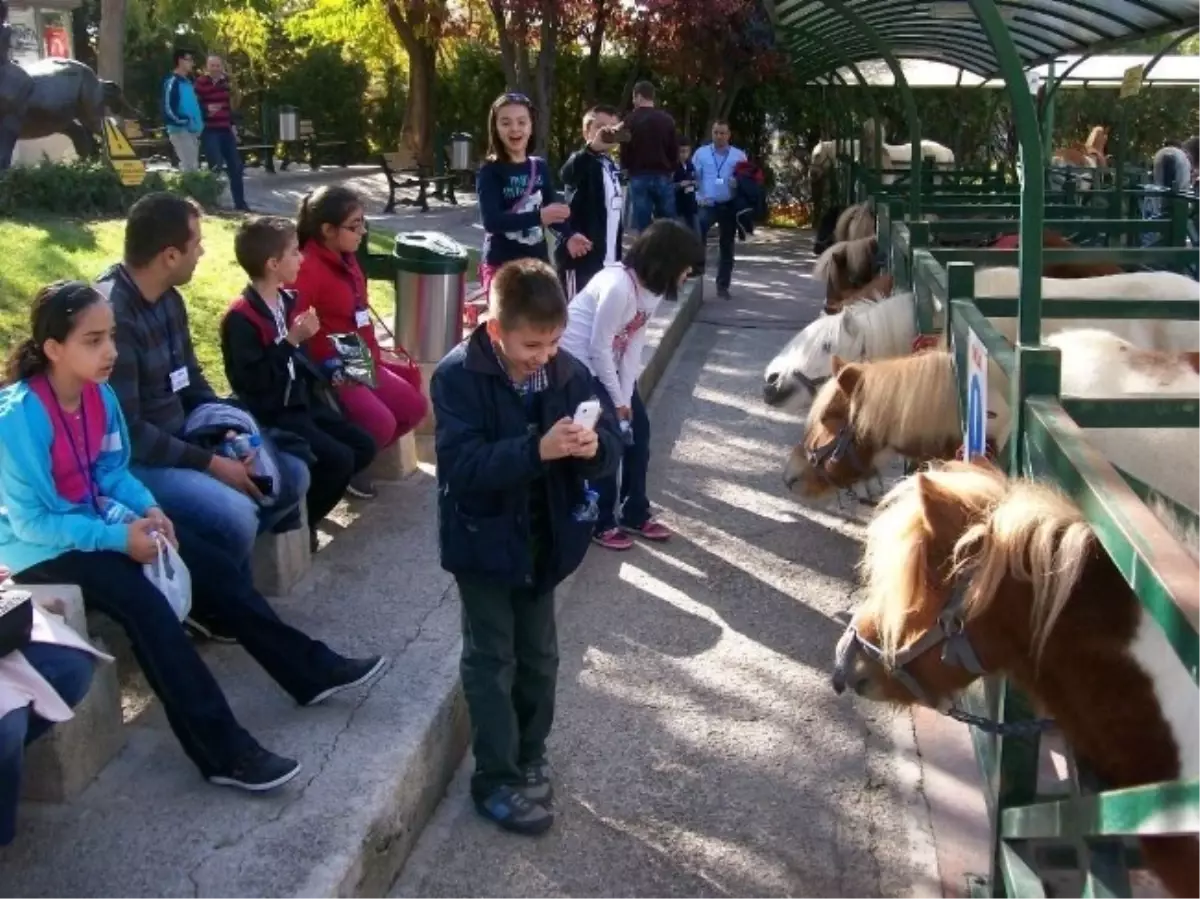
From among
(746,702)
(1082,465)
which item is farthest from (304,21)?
(1082,465)

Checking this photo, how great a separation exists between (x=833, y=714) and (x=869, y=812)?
1.99ft

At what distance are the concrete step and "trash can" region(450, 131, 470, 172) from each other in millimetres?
14431

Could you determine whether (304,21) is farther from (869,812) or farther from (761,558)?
(869,812)

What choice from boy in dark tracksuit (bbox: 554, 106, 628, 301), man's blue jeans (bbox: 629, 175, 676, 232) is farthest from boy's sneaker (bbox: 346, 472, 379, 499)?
man's blue jeans (bbox: 629, 175, 676, 232)

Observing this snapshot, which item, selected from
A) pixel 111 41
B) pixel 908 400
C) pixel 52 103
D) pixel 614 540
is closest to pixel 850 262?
pixel 614 540

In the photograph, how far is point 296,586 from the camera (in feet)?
14.6

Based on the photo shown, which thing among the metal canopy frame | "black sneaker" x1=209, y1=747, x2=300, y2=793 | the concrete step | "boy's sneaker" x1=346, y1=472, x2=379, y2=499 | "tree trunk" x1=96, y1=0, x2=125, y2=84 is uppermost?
"tree trunk" x1=96, y1=0, x2=125, y2=84

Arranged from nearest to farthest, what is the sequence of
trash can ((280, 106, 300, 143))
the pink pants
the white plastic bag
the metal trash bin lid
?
1. the white plastic bag
2. the pink pants
3. the metal trash bin lid
4. trash can ((280, 106, 300, 143))

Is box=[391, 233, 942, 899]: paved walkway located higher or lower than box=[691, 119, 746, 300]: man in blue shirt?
lower

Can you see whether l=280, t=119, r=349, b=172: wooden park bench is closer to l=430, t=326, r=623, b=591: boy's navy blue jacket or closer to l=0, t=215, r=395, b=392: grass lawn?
l=0, t=215, r=395, b=392: grass lawn

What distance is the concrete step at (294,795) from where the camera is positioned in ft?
9.17

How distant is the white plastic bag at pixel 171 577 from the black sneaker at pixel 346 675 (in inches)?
17.5

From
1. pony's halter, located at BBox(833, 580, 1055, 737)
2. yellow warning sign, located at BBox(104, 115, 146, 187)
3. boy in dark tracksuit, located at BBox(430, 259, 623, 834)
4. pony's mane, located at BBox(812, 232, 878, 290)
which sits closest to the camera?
pony's halter, located at BBox(833, 580, 1055, 737)

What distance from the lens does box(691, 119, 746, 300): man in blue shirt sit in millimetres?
12102
